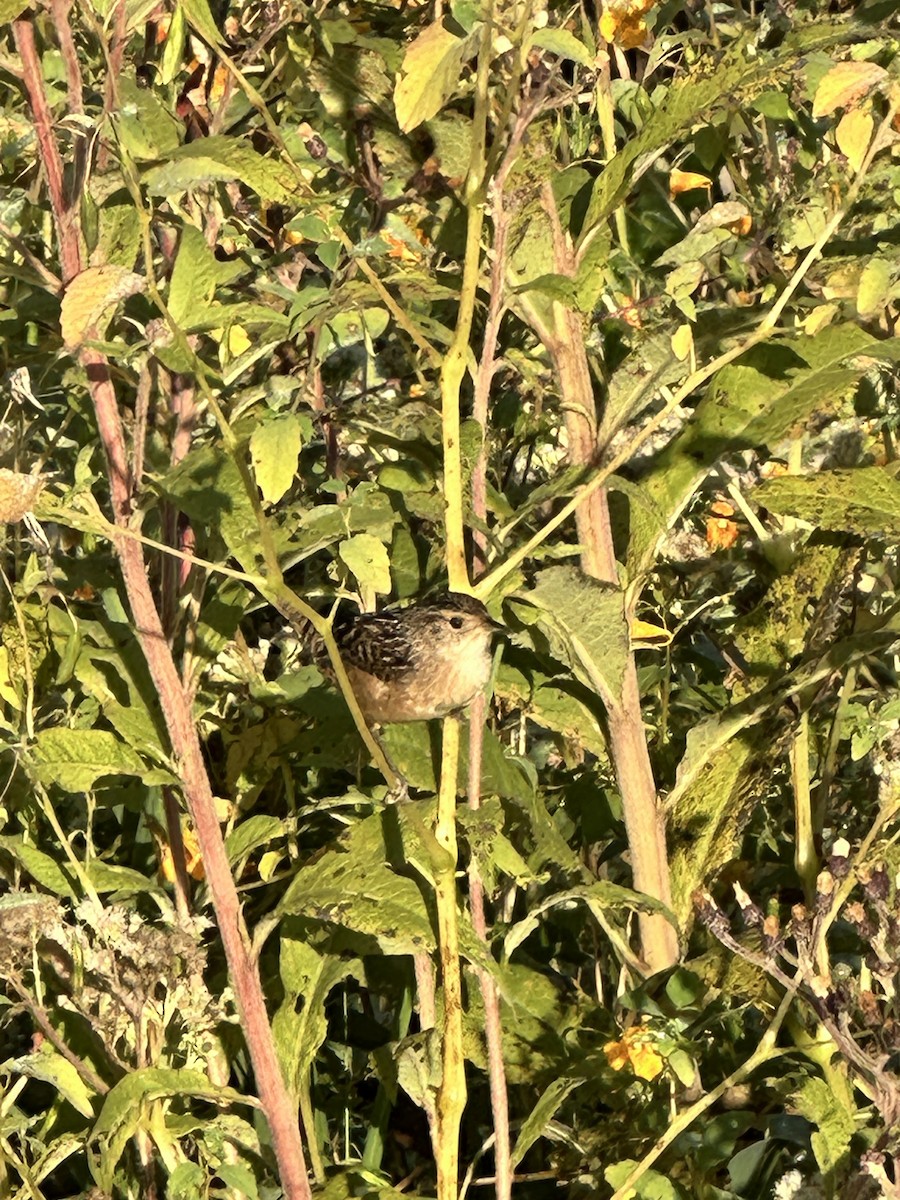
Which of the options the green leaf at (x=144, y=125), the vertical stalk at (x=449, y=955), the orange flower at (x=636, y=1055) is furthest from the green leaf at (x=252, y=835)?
the green leaf at (x=144, y=125)

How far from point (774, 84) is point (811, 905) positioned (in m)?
1.21

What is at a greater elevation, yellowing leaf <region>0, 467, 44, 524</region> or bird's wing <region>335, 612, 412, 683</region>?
yellowing leaf <region>0, 467, 44, 524</region>

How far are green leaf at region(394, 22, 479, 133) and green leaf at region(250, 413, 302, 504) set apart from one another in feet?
1.19

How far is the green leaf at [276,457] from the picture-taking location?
1.86 meters

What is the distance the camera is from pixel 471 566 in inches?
99.3

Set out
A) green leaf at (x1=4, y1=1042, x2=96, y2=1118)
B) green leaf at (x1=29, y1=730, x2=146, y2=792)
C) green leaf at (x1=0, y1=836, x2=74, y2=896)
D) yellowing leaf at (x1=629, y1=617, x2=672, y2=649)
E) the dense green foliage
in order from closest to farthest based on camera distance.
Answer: the dense green foliage < green leaf at (x1=29, y1=730, x2=146, y2=792) < green leaf at (x1=4, y1=1042, x2=96, y2=1118) < green leaf at (x1=0, y1=836, x2=74, y2=896) < yellowing leaf at (x1=629, y1=617, x2=672, y2=649)

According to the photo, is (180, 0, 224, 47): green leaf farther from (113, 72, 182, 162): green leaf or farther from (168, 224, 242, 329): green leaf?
(168, 224, 242, 329): green leaf

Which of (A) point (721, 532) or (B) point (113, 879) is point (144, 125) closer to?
(B) point (113, 879)

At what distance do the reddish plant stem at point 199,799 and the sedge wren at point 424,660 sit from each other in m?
0.35

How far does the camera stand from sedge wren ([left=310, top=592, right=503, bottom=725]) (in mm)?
2332

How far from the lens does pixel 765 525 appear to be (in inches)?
122

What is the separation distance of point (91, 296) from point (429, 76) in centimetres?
44

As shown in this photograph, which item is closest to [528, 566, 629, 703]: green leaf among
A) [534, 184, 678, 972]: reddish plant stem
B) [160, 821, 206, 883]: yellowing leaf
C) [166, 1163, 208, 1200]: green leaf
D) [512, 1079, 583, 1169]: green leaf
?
[534, 184, 678, 972]: reddish plant stem

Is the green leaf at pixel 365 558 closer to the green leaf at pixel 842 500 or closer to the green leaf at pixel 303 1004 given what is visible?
the green leaf at pixel 842 500
